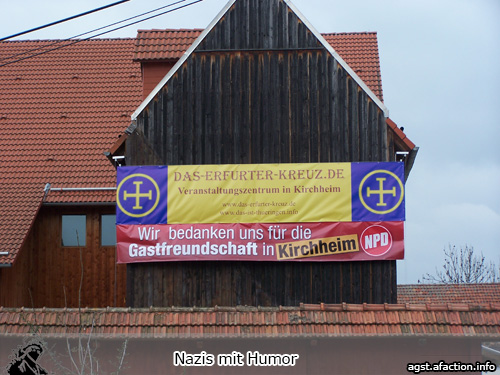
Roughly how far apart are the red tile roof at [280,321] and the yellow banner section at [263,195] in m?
3.40

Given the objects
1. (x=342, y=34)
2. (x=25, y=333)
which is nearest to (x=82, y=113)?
(x=342, y=34)

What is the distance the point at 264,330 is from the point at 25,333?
4358mm

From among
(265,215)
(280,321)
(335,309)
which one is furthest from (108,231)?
(335,309)

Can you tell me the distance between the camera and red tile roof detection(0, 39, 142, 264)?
951 inches

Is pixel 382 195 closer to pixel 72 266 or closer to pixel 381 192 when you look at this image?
pixel 381 192

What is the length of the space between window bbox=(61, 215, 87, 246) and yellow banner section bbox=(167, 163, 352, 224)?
22.2 feet

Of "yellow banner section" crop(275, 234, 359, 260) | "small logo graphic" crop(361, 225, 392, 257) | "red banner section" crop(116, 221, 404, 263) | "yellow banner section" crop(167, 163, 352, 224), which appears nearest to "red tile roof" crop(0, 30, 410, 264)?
"yellow banner section" crop(167, 163, 352, 224)

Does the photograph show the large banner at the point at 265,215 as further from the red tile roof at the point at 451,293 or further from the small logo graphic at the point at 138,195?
the red tile roof at the point at 451,293

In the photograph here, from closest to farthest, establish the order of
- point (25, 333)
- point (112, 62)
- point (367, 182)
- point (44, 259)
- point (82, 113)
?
1. point (25, 333)
2. point (367, 182)
3. point (44, 259)
4. point (82, 113)
5. point (112, 62)

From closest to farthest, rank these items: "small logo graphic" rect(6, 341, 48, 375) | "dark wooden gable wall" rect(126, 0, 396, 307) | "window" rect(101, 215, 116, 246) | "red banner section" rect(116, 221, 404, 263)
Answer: "small logo graphic" rect(6, 341, 48, 375) < "red banner section" rect(116, 221, 404, 263) < "dark wooden gable wall" rect(126, 0, 396, 307) < "window" rect(101, 215, 116, 246)

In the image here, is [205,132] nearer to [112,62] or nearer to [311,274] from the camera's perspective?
[311,274]

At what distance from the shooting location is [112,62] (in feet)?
96.0

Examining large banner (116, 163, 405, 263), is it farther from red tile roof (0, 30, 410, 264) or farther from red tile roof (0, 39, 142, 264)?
red tile roof (0, 39, 142, 264)

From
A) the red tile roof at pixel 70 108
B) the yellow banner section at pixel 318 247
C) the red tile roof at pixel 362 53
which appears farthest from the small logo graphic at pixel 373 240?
the red tile roof at pixel 70 108
